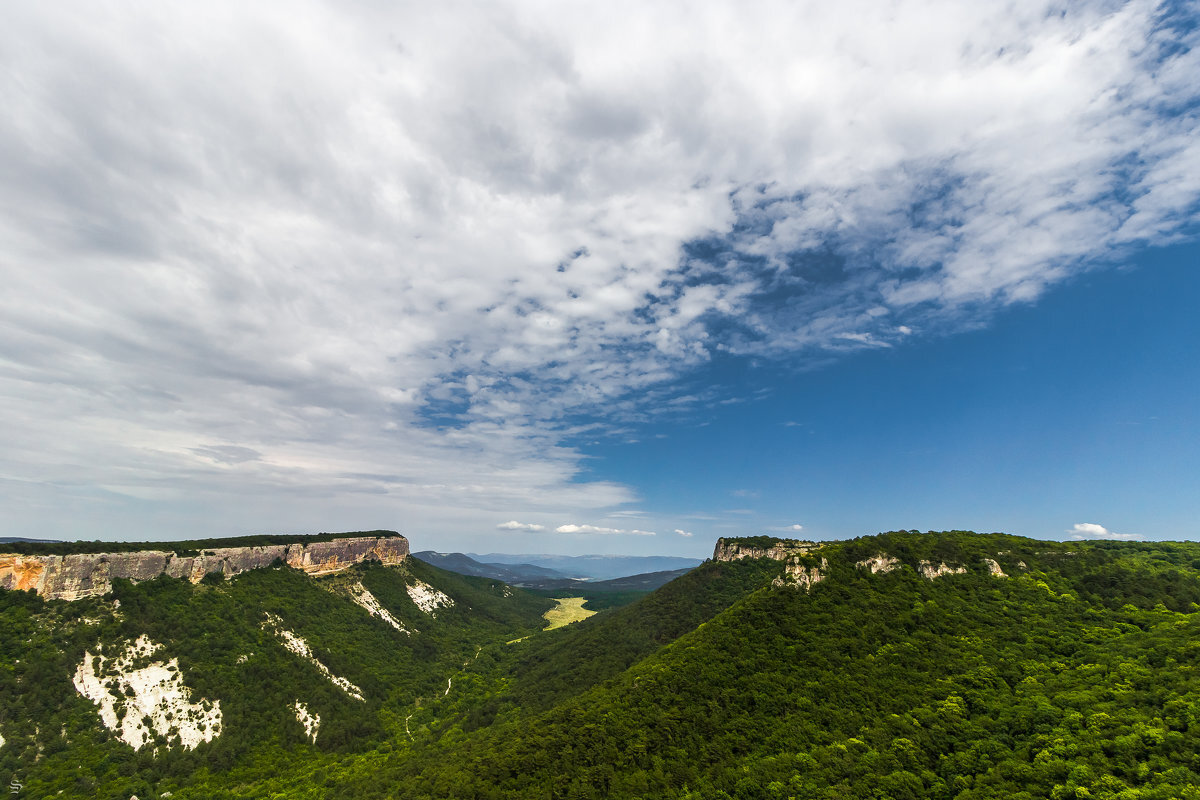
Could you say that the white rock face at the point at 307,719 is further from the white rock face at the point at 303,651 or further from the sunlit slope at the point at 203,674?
the white rock face at the point at 303,651

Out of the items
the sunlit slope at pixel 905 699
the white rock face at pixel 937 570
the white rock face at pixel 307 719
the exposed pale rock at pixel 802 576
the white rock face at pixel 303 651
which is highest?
the white rock face at pixel 937 570

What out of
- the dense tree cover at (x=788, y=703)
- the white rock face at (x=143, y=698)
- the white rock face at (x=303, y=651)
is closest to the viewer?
the dense tree cover at (x=788, y=703)

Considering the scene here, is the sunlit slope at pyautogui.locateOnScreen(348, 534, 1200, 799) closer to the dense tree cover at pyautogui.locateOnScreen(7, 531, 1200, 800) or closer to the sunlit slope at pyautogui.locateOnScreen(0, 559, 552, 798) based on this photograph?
the dense tree cover at pyautogui.locateOnScreen(7, 531, 1200, 800)

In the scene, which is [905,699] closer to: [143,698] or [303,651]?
[143,698]

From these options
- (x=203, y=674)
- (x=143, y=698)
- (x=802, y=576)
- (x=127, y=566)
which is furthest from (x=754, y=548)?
(x=127, y=566)

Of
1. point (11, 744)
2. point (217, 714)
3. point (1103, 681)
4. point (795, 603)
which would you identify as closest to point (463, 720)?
point (217, 714)

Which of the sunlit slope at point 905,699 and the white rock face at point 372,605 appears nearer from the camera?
the sunlit slope at point 905,699

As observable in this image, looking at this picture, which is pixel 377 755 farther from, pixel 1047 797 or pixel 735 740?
pixel 1047 797

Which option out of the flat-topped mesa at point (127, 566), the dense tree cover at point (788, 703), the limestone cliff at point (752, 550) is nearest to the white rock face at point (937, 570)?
the dense tree cover at point (788, 703)
